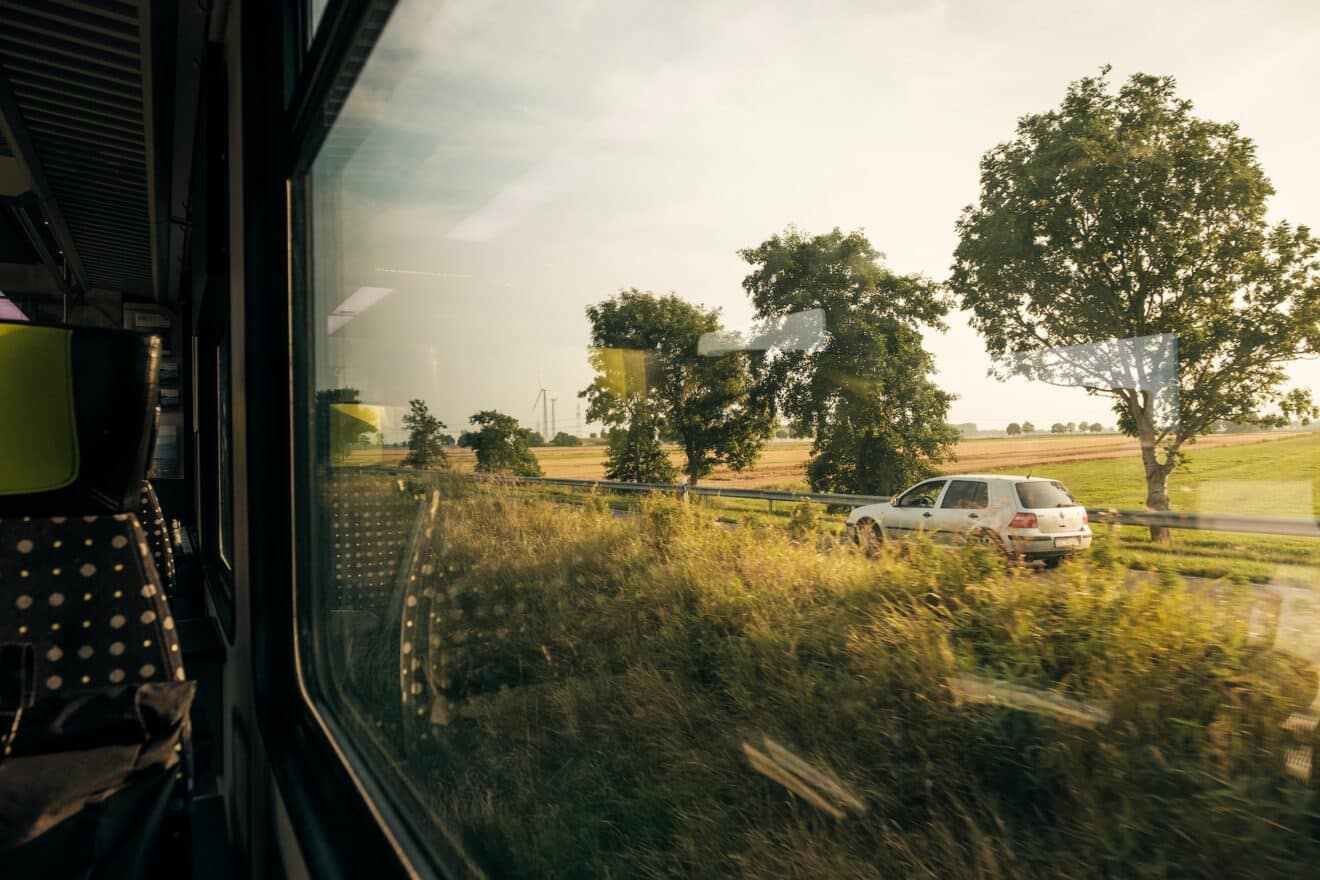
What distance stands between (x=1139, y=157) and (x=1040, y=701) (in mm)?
352

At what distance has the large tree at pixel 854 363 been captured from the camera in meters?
0.57

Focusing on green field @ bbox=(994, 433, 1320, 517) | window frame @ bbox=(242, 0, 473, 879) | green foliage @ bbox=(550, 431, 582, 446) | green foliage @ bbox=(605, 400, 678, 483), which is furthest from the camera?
window frame @ bbox=(242, 0, 473, 879)

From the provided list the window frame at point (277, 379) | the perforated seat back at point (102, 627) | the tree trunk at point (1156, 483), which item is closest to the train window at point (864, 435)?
the tree trunk at point (1156, 483)

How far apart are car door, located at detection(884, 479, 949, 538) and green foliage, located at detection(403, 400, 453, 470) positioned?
0.88 m

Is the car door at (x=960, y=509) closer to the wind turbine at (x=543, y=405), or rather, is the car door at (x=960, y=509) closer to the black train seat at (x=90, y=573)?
the wind turbine at (x=543, y=405)

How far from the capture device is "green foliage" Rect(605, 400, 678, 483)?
90cm

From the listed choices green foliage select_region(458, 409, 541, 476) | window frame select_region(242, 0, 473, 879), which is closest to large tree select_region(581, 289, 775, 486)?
green foliage select_region(458, 409, 541, 476)

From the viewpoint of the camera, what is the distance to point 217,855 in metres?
2.46

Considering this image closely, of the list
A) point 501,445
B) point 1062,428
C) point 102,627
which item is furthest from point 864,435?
point 102,627

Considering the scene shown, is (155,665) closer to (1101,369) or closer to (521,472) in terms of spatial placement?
(521,472)

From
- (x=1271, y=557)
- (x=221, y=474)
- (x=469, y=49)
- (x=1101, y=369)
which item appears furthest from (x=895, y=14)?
(x=221, y=474)

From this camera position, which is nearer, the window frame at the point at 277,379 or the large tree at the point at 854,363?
the large tree at the point at 854,363

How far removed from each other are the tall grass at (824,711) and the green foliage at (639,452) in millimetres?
36

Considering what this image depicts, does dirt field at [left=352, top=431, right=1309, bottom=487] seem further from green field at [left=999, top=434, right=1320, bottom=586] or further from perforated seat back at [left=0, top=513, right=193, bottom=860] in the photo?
perforated seat back at [left=0, top=513, right=193, bottom=860]
